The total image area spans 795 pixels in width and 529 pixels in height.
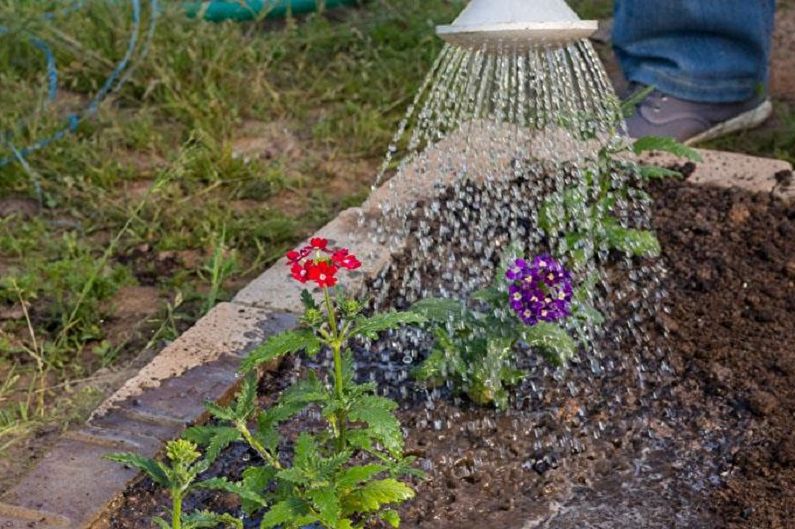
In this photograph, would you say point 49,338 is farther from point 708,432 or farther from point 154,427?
point 708,432

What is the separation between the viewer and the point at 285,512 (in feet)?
6.54

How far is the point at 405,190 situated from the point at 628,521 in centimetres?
126

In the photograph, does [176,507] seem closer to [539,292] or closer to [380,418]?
[380,418]

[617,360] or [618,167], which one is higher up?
[618,167]

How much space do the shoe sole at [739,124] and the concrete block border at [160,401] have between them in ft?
4.24

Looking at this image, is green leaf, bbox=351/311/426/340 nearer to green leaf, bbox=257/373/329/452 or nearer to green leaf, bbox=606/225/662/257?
green leaf, bbox=257/373/329/452

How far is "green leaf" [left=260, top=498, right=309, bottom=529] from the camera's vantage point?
199cm

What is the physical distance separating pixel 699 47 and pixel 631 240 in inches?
49.8

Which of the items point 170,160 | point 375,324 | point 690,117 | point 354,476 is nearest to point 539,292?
point 375,324

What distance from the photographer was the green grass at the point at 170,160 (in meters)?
3.09

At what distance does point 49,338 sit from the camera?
304 centimetres

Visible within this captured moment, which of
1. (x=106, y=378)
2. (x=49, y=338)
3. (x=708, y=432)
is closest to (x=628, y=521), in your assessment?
(x=708, y=432)

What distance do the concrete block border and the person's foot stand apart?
1154 millimetres

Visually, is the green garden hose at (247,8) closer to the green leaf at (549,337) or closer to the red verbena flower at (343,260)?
the green leaf at (549,337)
